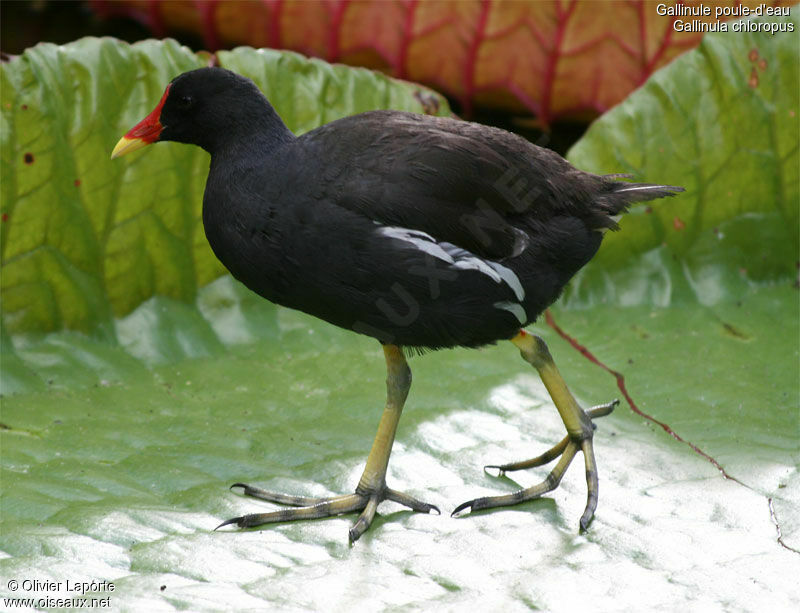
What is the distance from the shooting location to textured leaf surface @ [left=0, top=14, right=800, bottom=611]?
149 centimetres

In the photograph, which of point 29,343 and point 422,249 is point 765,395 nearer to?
point 422,249

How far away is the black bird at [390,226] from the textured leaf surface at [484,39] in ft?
3.13

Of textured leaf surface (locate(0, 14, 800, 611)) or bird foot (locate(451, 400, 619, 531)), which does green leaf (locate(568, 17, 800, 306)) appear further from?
bird foot (locate(451, 400, 619, 531))

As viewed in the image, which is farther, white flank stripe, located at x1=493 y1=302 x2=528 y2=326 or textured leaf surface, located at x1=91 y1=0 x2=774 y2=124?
textured leaf surface, located at x1=91 y1=0 x2=774 y2=124

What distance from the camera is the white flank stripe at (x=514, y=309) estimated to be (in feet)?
5.78

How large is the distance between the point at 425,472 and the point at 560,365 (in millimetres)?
471

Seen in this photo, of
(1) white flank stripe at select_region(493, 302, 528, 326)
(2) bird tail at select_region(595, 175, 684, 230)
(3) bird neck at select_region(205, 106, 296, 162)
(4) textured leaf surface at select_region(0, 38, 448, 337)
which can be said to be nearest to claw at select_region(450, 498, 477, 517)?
(1) white flank stripe at select_region(493, 302, 528, 326)

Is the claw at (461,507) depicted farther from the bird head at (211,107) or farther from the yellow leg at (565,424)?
the bird head at (211,107)

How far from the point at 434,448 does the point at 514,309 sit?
→ 32cm

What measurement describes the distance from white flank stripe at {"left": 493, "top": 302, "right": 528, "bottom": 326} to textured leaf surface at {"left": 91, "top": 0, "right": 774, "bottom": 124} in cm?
119

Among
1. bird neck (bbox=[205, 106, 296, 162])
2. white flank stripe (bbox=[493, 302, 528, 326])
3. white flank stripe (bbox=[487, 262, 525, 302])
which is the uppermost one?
bird neck (bbox=[205, 106, 296, 162])

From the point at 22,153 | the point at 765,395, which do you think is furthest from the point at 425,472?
the point at 22,153

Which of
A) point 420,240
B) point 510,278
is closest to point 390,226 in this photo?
point 420,240

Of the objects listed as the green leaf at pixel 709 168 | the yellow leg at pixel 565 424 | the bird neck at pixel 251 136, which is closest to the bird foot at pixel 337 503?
the yellow leg at pixel 565 424
